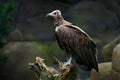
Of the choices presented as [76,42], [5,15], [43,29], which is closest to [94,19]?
[43,29]

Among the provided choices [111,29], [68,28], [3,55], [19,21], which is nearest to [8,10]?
[3,55]

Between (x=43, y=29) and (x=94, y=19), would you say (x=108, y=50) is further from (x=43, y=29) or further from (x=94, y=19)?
(x=43, y=29)

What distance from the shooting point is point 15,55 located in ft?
43.8

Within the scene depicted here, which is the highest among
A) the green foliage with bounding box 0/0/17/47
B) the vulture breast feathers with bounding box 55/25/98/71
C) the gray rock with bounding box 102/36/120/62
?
the vulture breast feathers with bounding box 55/25/98/71

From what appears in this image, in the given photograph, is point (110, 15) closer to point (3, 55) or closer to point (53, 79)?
point (3, 55)

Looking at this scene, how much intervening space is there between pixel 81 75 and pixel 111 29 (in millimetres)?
2248

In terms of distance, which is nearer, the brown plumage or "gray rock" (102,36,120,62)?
the brown plumage

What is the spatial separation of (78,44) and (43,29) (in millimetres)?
8381

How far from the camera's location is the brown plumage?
20.5ft

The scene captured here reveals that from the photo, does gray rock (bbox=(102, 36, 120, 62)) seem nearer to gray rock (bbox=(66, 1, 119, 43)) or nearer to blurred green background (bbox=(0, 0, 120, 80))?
blurred green background (bbox=(0, 0, 120, 80))

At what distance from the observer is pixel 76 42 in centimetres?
635

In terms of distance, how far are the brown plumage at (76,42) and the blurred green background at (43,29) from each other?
253 inches

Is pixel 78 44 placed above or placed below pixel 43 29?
above

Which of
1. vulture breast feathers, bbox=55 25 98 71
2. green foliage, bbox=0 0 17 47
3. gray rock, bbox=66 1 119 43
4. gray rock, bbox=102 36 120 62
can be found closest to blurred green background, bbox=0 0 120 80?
gray rock, bbox=66 1 119 43
